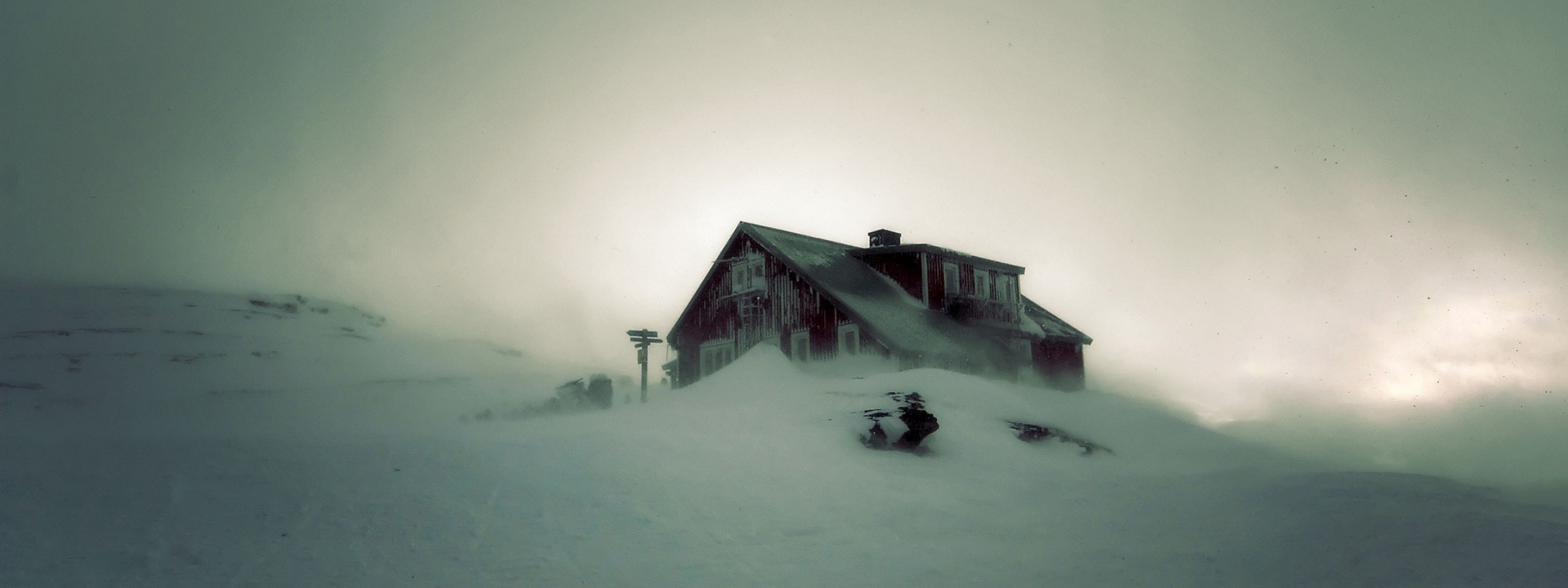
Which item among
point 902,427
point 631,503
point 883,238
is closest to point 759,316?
point 883,238

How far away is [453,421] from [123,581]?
981 cm

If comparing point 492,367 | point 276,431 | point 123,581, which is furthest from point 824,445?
point 492,367

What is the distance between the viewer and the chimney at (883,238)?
109 feet

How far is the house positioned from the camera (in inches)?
1025

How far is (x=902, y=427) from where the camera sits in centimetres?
1645

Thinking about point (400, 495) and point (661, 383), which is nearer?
point (400, 495)

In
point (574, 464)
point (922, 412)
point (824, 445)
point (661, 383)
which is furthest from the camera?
point (661, 383)

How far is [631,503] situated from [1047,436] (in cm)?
1252

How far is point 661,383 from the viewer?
33.0 meters

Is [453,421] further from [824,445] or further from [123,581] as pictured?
[123,581]

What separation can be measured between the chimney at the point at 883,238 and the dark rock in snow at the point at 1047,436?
14.8 m

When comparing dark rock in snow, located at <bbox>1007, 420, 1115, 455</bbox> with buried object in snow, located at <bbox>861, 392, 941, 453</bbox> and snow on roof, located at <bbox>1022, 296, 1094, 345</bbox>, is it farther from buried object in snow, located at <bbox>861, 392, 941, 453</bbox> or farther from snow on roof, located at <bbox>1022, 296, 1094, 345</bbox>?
snow on roof, located at <bbox>1022, 296, 1094, 345</bbox>

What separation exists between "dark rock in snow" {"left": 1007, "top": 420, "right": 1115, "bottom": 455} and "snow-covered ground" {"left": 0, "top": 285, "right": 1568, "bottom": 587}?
301mm

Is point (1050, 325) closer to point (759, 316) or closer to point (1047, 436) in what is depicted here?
point (759, 316)
